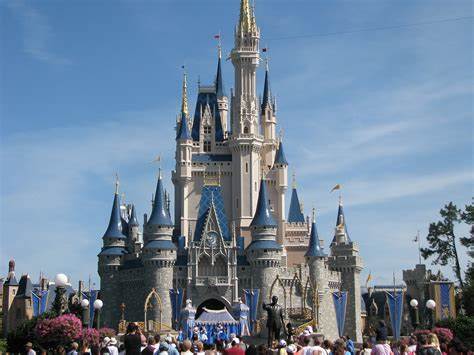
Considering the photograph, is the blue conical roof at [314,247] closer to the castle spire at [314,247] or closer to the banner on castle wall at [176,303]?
the castle spire at [314,247]

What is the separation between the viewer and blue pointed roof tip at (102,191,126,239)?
7969cm

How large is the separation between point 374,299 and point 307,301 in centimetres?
2997

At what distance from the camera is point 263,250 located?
3044 inches

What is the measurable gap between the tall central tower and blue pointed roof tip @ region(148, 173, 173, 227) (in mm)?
9666

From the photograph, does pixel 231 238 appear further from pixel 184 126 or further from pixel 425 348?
pixel 425 348

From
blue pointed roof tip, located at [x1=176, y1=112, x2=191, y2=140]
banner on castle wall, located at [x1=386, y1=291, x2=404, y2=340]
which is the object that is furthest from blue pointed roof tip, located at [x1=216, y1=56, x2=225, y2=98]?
banner on castle wall, located at [x1=386, y1=291, x2=404, y2=340]

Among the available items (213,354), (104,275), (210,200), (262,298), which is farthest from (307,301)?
(213,354)

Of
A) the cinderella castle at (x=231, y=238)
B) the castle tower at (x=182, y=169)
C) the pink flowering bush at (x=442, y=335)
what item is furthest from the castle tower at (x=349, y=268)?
the pink flowering bush at (x=442, y=335)

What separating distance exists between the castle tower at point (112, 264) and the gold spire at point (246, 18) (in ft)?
75.8

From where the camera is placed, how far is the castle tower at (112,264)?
7744cm

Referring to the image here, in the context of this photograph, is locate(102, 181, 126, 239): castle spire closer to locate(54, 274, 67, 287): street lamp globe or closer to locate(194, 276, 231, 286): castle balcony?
locate(194, 276, 231, 286): castle balcony

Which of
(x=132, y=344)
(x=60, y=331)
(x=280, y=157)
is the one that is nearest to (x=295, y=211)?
(x=280, y=157)

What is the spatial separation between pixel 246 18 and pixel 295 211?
67.7ft

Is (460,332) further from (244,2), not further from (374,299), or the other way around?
(374,299)
